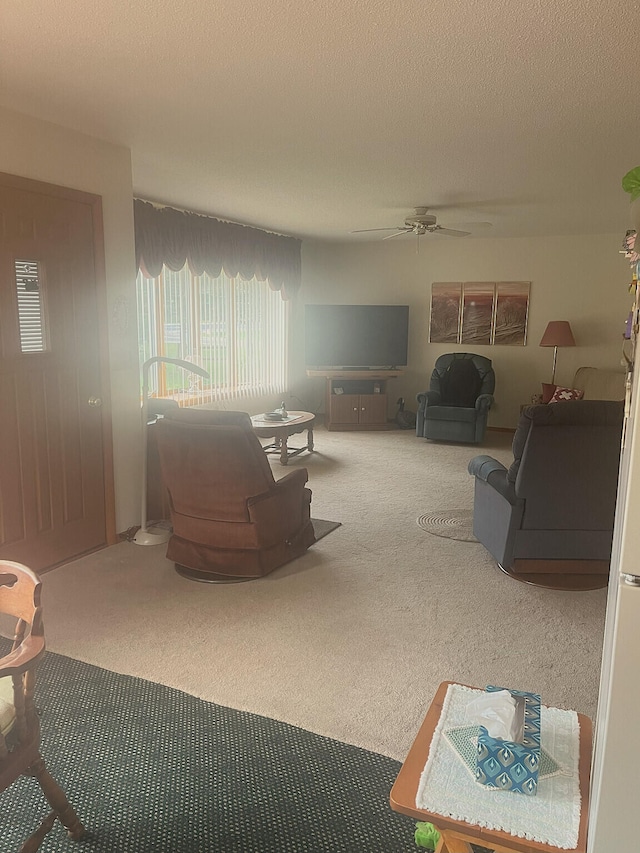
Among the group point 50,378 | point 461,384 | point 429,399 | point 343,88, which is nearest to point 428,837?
point 343,88

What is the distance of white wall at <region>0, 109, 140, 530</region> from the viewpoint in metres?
3.25

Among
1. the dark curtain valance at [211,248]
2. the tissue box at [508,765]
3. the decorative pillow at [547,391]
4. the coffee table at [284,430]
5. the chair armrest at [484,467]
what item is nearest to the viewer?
the tissue box at [508,765]

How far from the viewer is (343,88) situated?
2770 mm

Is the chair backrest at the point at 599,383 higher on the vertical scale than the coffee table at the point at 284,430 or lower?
higher

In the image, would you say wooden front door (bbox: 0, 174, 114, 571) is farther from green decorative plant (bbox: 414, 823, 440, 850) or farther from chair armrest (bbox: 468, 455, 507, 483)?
green decorative plant (bbox: 414, 823, 440, 850)

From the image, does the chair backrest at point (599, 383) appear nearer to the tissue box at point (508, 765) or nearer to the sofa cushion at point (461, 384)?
the sofa cushion at point (461, 384)

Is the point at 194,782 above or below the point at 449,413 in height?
below

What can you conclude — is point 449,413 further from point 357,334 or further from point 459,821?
point 459,821

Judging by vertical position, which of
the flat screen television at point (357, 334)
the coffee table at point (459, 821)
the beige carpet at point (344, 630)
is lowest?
the beige carpet at point (344, 630)

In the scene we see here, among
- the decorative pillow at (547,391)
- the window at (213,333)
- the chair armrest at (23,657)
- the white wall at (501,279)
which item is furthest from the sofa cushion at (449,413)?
the chair armrest at (23,657)

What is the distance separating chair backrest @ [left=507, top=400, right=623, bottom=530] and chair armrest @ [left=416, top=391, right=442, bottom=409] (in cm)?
381

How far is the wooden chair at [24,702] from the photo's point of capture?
1504mm

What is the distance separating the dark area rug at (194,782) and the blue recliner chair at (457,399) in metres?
5.19

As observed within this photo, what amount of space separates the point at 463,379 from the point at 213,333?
9.86ft
